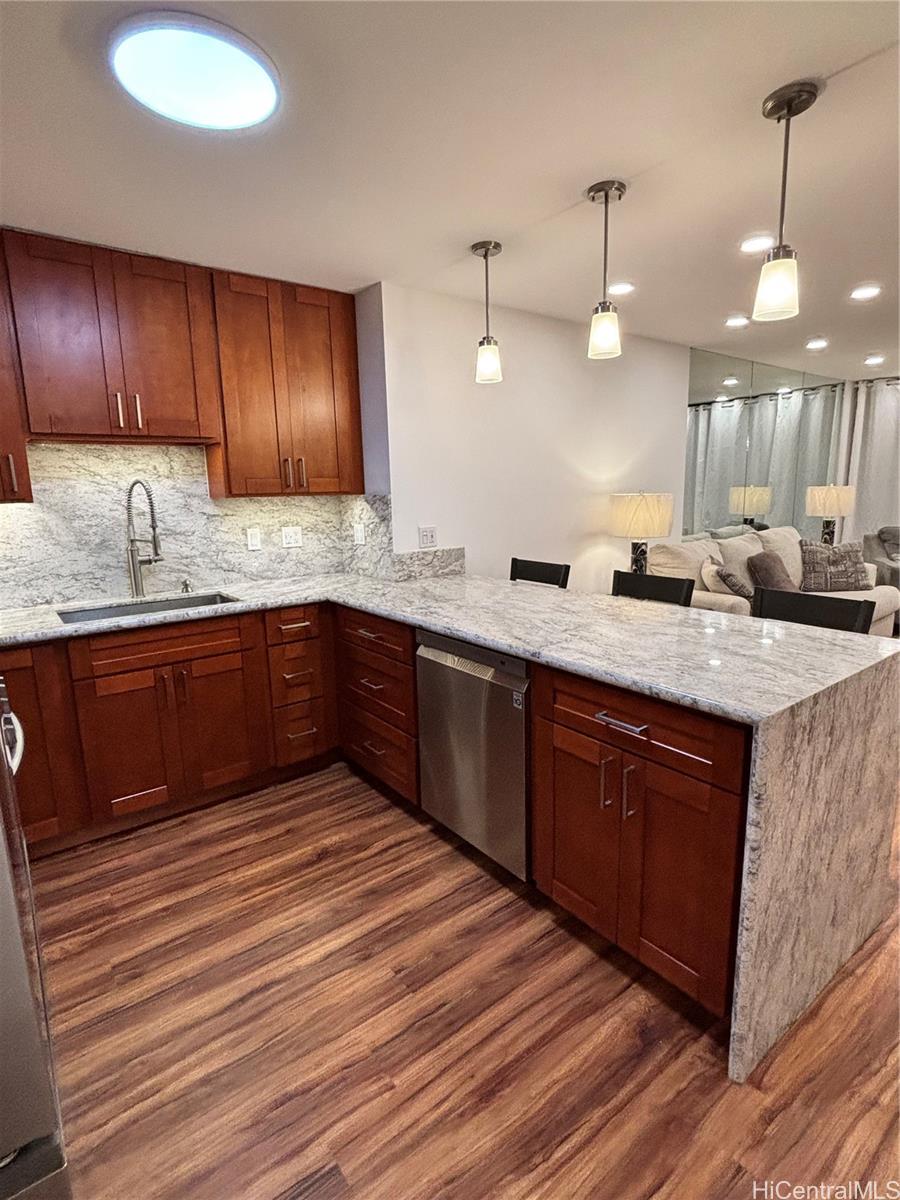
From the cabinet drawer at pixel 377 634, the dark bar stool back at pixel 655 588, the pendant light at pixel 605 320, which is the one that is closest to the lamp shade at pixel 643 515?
the dark bar stool back at pixel 655 588

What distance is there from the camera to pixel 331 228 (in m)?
2.27

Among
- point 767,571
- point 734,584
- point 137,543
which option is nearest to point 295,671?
point 137,543

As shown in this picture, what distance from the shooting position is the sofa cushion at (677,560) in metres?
4.25

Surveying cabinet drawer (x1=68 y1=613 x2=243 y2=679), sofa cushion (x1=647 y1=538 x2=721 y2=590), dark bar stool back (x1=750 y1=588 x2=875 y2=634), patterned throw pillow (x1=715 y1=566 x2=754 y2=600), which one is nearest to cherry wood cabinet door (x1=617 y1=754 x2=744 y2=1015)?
dark bar stool back (x1=750 y1=588 x2=875 y2=634)

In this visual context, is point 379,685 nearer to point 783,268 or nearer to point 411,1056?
point 411,1056

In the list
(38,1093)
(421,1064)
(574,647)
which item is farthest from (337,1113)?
(574,647)

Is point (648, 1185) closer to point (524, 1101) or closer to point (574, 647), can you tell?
point (524, 1101)

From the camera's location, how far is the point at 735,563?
4449mm

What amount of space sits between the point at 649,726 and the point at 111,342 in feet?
8.31

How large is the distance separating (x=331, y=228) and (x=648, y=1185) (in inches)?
116

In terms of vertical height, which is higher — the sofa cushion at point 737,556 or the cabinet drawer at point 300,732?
the sofa cushion at point 737,556

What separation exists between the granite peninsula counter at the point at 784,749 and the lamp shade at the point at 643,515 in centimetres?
172

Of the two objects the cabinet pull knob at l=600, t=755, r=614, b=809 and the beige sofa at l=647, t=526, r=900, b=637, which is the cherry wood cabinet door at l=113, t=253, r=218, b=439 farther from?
the beige sofa at l=647, t=526, r=900, b=637

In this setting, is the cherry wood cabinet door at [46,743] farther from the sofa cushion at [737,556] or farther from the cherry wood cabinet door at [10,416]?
the sofa cushion at [737,556]
